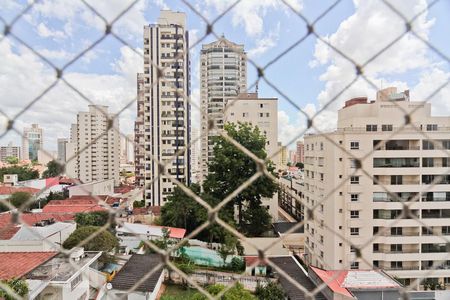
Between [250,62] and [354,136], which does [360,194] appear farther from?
[250,62]

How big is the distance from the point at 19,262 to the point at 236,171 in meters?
3.62

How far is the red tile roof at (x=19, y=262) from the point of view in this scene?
3240 millimetres

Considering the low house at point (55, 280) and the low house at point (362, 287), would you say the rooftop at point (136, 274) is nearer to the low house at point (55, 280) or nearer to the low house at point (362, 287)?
the low house at point (55, 280)

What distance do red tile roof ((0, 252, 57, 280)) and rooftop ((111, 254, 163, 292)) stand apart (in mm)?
954

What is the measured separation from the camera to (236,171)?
6.18m

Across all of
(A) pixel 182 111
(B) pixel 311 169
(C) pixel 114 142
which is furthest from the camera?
(C) pixel 114 142

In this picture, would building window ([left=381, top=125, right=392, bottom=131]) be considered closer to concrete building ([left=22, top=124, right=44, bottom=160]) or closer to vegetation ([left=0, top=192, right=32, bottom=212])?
vegetation ([left=0, top=192, right=32, bottom=212])

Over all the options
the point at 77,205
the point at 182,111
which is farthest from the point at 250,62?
the point at 182,111

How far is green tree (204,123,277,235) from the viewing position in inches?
240

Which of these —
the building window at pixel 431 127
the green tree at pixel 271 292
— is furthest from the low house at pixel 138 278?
the building window at pixel 431 127

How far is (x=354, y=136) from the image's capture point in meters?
5.32

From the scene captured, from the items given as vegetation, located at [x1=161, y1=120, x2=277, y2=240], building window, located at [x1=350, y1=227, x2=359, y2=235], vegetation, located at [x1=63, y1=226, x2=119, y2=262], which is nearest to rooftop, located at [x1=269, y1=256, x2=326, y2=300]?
vegetation, located at [x1=161, y1=120, x2=277, y2=240]

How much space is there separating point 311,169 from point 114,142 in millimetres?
12995

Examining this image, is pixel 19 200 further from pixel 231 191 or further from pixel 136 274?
pixel 231 191
